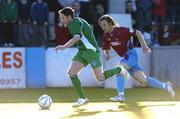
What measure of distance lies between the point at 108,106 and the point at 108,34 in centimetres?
151

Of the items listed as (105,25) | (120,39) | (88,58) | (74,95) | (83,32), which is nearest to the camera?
(83,32)

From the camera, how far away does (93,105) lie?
41.8ft

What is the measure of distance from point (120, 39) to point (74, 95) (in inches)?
115

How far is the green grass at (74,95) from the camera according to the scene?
14.3m

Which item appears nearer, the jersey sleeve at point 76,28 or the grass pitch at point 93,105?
the grass pitch at point 93,105

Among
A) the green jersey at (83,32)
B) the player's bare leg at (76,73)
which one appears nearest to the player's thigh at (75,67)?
the player's bare leg at (76,73)

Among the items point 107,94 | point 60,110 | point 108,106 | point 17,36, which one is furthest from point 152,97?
point 17,36

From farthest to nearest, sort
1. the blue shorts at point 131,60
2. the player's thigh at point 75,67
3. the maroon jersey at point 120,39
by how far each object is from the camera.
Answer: the blue shorts at point 131,60, the maroon jersey at point 120,39, the player's thigh at point 75,67

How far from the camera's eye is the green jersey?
11.9m

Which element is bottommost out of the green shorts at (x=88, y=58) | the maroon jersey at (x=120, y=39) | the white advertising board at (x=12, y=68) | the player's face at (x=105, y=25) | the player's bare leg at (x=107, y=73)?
the white advertising board at (x=12, y=68)

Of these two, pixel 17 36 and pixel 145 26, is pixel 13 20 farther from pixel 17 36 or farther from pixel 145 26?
pixel 145 26

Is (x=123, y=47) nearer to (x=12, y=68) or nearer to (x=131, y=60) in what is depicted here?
(x=131, y=60)

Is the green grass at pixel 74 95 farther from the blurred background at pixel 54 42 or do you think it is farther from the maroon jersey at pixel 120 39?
the maroon jersey at pixel 120 39

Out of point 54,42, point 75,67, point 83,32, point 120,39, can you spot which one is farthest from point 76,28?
point 54,42
